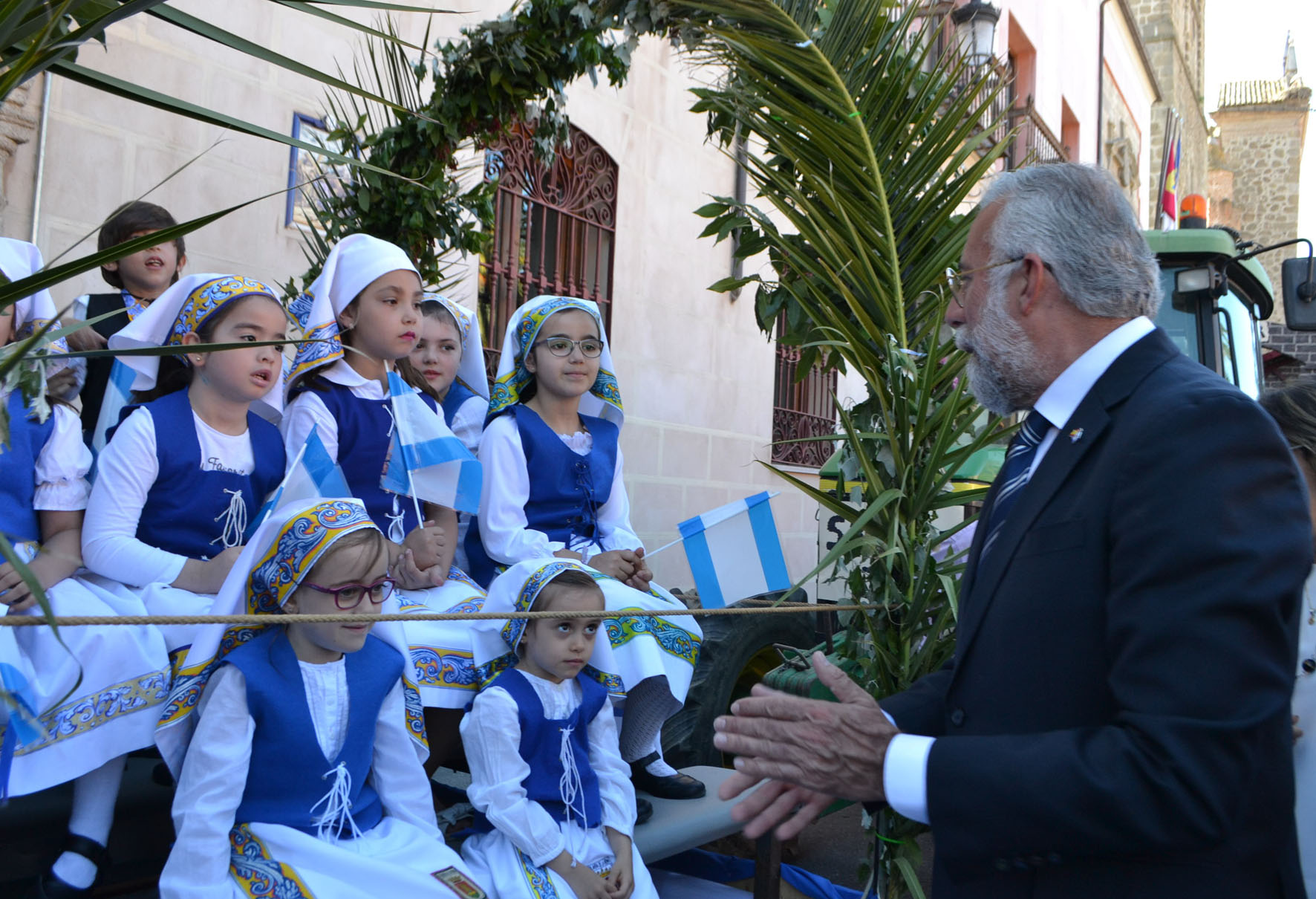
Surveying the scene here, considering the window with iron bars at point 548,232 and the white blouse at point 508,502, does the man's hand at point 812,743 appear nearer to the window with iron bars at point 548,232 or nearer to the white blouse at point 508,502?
the white blouse at point 508,502

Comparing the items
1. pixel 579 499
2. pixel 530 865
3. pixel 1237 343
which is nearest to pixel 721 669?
pixel 579 499

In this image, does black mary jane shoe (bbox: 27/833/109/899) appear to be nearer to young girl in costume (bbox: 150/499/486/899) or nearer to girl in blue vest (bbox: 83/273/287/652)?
young girl in costume (bbox: 150/499/486/899)

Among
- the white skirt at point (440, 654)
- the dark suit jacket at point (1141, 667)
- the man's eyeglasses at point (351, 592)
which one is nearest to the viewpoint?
the dark suit jacket at point (1141, 667)

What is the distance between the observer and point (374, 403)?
3574 millimetres

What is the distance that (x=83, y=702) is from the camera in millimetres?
2484

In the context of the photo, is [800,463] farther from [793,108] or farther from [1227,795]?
[1227,795]

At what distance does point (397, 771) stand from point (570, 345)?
1.67 meters

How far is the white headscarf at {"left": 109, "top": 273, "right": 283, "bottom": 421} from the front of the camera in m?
3.10

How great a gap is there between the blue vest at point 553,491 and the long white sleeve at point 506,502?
0.12 feet

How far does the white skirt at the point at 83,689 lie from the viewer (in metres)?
2.39

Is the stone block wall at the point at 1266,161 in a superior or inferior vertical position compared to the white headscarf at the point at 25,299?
superior

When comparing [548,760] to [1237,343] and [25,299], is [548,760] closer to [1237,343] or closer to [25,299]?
[25,299]

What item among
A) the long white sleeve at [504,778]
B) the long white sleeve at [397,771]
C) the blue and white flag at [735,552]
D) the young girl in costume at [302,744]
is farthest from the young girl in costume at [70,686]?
the blue and white flag at [735,552]

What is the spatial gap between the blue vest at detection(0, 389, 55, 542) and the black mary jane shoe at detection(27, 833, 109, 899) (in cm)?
73
